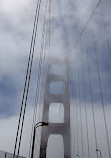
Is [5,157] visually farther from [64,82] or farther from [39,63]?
[64,82]

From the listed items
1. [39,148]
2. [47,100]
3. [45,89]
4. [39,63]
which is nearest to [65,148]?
[39,148]

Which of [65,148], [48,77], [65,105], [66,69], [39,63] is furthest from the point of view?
[66,69]

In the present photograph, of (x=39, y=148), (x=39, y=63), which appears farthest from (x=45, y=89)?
(x=39, y=63)

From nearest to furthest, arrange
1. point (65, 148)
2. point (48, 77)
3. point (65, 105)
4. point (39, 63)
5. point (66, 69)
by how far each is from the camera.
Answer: point (39, 63) → point (65, 148) → point (65, 105) → point (48, 77) → point (66, 69)

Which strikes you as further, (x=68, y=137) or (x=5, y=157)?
(x=68, y=137)

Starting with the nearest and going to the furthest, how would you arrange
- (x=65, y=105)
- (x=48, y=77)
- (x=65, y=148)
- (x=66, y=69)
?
(x=65, y=148) → (x=65, y=105) → (x=48, y=77) → (x=66, y=69)

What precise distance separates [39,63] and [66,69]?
1245 centimetres

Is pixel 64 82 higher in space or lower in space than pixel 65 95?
higher

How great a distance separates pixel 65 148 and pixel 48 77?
271 inches

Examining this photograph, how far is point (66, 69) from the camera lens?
20984 millimetres

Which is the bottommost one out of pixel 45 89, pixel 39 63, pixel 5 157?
pixel 5 157

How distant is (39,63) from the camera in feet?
28.5

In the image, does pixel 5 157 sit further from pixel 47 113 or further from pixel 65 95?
pixel 65 95

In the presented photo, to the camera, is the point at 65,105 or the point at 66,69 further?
the point at 66,69
